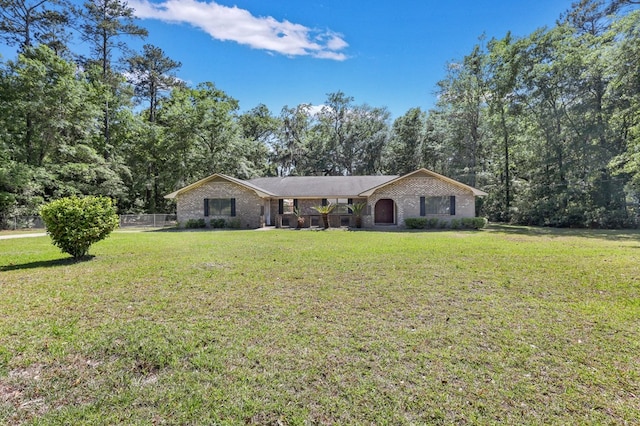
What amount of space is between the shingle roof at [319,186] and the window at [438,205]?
10.1 ft

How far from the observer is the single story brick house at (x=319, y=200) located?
19500 millimetres

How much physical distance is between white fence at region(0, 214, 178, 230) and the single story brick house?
9.93 ft

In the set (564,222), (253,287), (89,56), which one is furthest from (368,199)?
(89,56)

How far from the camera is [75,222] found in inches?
321

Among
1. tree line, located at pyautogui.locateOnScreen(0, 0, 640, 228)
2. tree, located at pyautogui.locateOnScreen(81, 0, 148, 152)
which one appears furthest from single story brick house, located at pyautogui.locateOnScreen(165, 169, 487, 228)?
tree, located at pyautogui.locateOnScreen(81, 0, 148, 152)

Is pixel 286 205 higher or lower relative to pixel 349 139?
lower

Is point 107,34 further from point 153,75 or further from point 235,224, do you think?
point 235,224

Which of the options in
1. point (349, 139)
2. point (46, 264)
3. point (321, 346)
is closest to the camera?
point (321, 346)

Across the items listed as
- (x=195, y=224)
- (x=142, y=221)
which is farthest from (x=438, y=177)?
(x=142, y=221)

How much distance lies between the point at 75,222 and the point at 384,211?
751 inches

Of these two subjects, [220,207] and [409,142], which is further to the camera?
[409,142]

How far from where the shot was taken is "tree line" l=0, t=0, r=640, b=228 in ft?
65.2

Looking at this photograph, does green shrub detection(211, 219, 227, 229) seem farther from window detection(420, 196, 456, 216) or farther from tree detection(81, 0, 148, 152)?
tree detection(81, 0, 148, 152)

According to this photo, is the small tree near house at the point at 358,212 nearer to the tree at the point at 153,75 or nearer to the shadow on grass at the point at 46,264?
the shadow on grass at the point at 46,264
